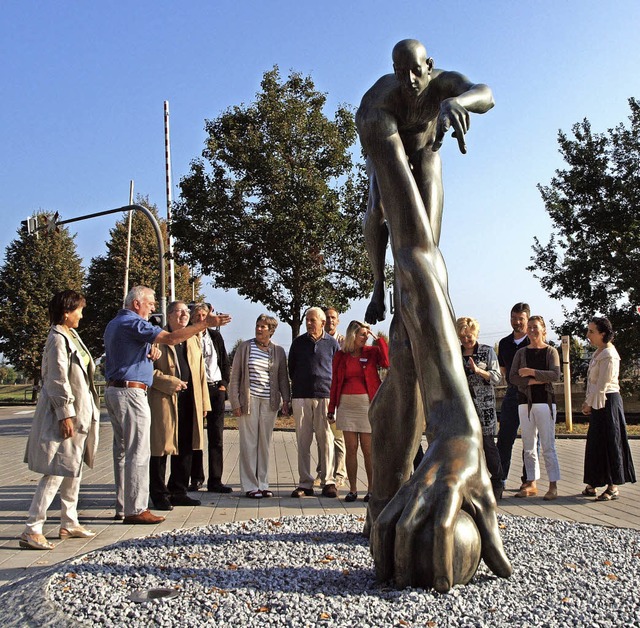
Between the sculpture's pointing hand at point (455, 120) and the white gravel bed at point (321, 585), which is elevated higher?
the sculpture's pointing hand at point (455, 120)

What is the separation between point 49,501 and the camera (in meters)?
6.00

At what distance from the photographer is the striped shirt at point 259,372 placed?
8.67 metres

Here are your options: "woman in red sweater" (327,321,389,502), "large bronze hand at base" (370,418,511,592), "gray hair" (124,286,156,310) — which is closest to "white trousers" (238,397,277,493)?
"woman in red sweater" (327,321,389,502)

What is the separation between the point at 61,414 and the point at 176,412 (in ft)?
5.49

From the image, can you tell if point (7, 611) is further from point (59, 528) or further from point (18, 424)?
point (18, 424)

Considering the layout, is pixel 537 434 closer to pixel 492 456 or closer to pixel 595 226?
pixel 492 456

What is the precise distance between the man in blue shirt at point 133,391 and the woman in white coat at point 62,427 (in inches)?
12.0

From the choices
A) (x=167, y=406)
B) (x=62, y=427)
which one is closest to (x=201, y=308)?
(x=167, y=406)

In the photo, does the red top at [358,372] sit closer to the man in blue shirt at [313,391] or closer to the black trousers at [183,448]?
the man in blue shirt at [313,391]

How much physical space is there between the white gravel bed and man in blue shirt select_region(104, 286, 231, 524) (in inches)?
54.0

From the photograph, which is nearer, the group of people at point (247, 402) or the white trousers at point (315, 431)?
the group of people at point (247, 402)

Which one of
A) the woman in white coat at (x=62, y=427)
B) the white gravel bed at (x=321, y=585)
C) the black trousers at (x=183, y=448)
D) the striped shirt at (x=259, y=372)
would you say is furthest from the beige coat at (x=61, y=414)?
the striped shirt at (x=259, y=372)

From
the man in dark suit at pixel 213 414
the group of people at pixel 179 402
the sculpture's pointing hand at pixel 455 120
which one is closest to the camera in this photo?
the sculpture's pointing hand at pixel 455 120

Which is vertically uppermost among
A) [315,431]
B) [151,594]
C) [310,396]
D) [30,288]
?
[30,288]
